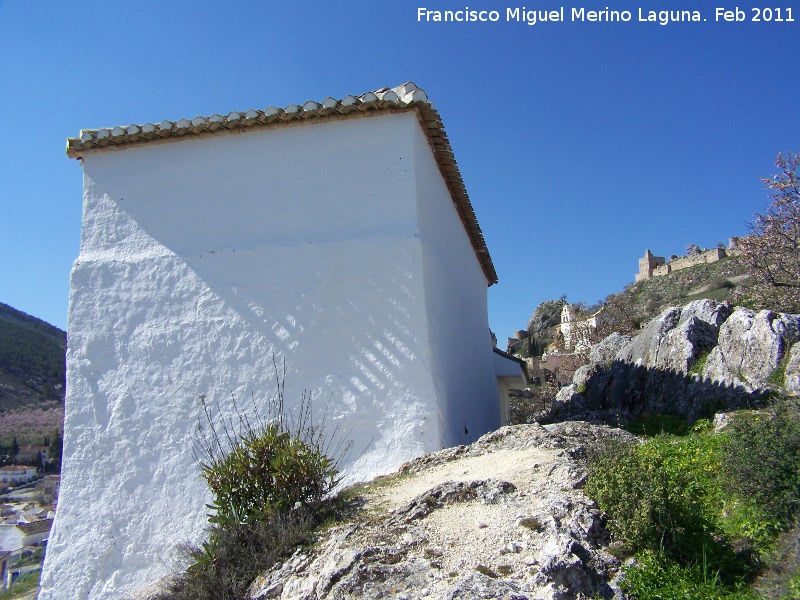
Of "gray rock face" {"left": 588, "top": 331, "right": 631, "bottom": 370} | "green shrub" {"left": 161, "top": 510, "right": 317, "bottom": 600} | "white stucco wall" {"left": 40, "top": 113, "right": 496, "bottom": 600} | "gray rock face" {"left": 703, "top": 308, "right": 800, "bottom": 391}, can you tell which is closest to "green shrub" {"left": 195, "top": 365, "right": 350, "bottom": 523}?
"green shrub" {"left": 161, "top": 510, "right": 317, "bottom": 600}

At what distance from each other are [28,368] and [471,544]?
45360 mm

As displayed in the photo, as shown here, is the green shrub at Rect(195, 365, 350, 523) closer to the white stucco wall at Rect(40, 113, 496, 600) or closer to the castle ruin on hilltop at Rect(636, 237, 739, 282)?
the white stucco wall at Rect(40, 113, 496, 600)

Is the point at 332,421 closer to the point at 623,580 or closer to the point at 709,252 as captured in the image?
the point at 623,580

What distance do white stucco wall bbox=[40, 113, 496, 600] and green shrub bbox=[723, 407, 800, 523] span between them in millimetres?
3540

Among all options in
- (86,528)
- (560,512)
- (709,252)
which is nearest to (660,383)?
(560,512)

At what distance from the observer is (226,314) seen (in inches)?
323

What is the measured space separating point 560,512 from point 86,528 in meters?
6.25

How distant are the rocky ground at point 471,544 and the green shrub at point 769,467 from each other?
114 centimetres

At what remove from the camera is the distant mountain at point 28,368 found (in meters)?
39.4

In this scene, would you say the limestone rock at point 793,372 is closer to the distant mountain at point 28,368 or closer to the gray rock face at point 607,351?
the gray rock face at point 607,351

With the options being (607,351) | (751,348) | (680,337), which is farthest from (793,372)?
(607,351)

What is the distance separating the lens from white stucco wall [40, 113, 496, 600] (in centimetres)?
768

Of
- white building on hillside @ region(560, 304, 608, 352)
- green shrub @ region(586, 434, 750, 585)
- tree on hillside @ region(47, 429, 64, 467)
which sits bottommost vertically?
tree on hillside @ region(47, 429, 64, 467)

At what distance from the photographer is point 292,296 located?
8.10 m
